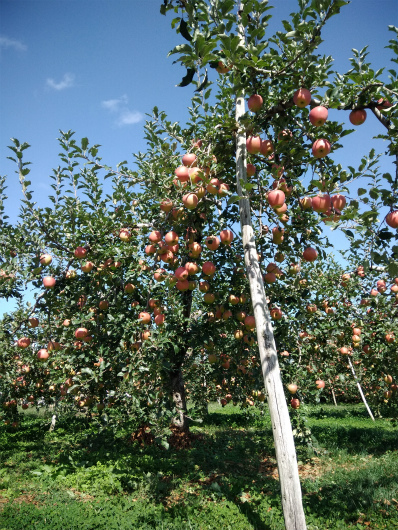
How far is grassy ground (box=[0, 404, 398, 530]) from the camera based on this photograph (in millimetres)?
3807

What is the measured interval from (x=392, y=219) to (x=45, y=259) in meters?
3.76

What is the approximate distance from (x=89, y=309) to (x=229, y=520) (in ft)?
11.1

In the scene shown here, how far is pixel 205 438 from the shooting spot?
8.13 meters

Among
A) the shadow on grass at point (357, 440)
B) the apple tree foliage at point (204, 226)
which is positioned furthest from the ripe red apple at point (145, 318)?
the shadow on grass at point (357, 440)

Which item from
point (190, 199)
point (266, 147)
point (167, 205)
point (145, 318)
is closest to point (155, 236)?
point (167, 205)

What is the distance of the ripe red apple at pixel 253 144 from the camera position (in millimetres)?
3125

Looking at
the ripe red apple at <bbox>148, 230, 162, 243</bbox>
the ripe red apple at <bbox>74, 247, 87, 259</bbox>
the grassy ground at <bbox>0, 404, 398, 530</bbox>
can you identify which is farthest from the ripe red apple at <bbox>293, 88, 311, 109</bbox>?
the grassy ground at <bbox>0, 404, 398, 530</bbox>

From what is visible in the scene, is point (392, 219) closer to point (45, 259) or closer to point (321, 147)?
point (321, 147)

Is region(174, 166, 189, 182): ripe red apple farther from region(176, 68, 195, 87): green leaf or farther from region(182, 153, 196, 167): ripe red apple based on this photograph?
region(176, 68, 195, 87): green leaf

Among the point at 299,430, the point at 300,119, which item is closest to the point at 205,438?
the point at 299,430

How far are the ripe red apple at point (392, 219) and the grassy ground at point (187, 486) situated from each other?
355 cm

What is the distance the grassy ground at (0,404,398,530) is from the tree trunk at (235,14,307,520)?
1.76 metres

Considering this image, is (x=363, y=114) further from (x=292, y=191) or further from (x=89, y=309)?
(x=89, y=309)

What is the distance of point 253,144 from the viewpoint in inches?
124
